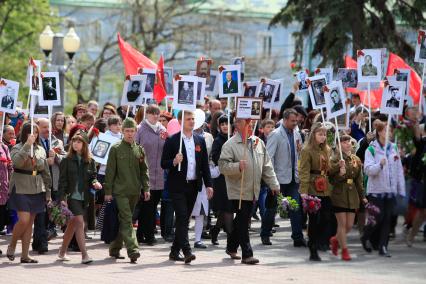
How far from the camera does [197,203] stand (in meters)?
15.7

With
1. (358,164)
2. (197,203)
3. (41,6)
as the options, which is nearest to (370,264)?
(358,164)

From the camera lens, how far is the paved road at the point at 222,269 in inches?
507

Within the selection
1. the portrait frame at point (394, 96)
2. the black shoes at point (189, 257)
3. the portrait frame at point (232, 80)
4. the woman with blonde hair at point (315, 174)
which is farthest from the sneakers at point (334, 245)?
the portrait frame at point (232, 80)

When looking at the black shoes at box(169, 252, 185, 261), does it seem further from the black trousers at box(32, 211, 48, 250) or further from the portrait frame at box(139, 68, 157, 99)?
the portrait frame at box(139, 68, 157, 99)

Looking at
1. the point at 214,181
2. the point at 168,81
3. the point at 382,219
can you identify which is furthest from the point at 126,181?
the point at 168,81

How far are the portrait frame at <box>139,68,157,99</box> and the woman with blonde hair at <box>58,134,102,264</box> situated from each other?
13.5 ft

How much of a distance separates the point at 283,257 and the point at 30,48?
31.6 metres

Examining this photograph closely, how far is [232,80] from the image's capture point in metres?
16.8

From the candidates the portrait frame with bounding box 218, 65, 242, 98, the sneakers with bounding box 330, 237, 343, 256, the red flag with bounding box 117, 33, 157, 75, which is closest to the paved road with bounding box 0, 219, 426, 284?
the sneakers with bounding box 330, 237, 343, 256

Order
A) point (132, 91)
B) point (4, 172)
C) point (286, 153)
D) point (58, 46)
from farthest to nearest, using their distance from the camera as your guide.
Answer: point (58, 46) < point (132, 91) < point (286, 153) < point (4, 172)

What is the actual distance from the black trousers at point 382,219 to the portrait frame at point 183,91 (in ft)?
9.31

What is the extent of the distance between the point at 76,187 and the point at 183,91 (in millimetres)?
1950

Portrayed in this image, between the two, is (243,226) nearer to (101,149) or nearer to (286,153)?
(286,153)

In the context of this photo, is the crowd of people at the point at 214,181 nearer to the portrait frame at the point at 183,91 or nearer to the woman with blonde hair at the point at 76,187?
the woman with blonde hair at the point at 76,187
